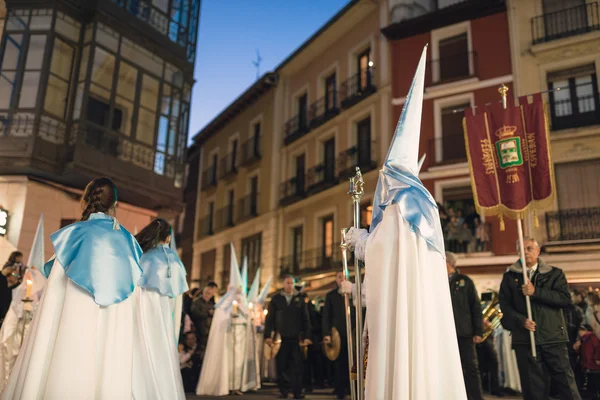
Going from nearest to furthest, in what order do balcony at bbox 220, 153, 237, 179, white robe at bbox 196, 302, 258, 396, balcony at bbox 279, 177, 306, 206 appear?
white robe at bbox 196, 302, 258, 396 → balcony at bbox 279, 177, 306, 206 → balcony at bbox 220, 153, 237, 179

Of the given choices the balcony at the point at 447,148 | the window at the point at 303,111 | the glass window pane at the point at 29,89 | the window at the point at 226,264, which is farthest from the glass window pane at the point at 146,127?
the window at the point at 226,264

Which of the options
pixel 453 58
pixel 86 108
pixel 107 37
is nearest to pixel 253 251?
pixel 453 58

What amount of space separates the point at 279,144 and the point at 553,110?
12.3 m

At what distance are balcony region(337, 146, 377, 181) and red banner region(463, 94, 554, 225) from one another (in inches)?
502

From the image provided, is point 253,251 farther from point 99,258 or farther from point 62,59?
point 99,258

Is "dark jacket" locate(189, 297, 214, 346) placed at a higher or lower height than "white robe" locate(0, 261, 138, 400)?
higher

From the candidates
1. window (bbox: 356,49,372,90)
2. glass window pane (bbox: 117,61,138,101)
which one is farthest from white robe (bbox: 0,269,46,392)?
window (bbox: 356,49,372,90)

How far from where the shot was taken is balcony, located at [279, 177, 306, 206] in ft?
78.6

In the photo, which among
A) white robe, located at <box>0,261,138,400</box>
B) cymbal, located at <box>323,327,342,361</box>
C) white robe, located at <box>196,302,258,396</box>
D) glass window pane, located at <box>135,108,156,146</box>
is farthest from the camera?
glass window pane, located at <box>135,108,156,146</box>

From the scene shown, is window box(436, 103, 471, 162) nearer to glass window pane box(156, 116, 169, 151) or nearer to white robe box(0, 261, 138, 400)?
glass window pane box(156, 116, 169, 151)

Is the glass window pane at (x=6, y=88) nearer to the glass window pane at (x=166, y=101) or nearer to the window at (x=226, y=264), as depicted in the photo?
the glass window pane at (x=166, y=101)

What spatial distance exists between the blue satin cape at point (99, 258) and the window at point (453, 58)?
17159 mm

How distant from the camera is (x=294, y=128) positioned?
2562cm

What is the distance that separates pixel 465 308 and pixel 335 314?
2.29 meters
